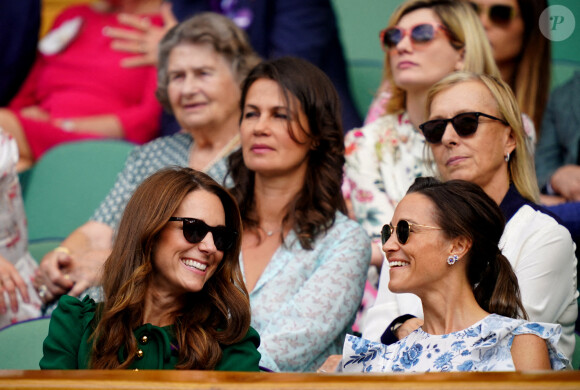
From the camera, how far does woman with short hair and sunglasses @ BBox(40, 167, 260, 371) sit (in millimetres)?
1907

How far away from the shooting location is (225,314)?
6.69ft

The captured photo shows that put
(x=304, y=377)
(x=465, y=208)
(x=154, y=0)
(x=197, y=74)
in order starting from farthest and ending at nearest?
1. (x=154, y=0)
2. (x=197, y=74)
3. (x=465, y=208)
4. (x=304, y=377)

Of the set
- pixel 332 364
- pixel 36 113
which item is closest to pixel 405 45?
pixel 332 364

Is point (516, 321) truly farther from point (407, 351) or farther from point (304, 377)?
point (304, 377)

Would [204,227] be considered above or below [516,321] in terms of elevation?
above

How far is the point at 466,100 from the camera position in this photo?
8.20 feet

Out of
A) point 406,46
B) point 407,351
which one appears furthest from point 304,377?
point 406,46

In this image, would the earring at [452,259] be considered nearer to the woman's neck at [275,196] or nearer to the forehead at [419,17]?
the woman's neck at [275,196]

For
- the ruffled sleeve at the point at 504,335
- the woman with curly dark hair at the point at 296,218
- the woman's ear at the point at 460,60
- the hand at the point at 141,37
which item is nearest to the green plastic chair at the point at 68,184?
the hand at the point at 141,37

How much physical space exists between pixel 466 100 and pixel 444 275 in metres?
0.72

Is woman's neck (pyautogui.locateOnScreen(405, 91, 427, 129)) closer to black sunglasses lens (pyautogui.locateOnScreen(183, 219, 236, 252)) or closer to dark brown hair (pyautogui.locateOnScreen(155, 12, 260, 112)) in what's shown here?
dark brown hair (pyautogui.locateOnScreen(155, 12, 260, 112))

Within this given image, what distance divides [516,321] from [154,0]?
2.90m

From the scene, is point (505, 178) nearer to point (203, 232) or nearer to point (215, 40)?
Answer: point (203, 232)

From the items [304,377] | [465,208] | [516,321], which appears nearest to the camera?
[304,377]
